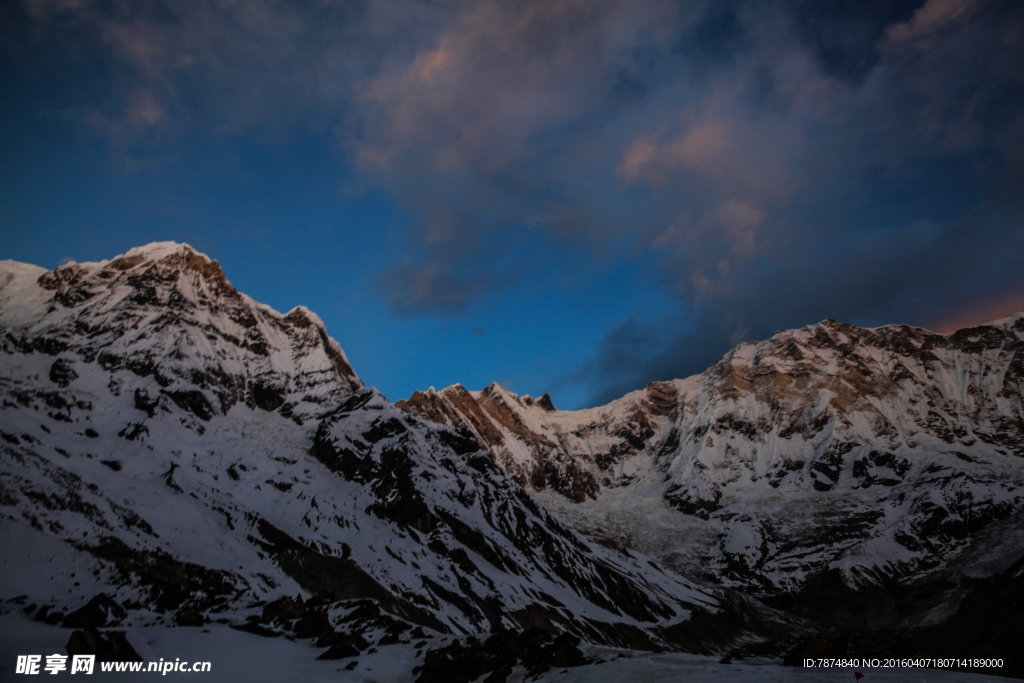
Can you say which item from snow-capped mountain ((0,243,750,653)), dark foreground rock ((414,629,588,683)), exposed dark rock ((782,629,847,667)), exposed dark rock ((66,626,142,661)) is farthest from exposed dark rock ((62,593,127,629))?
exposed dark rock ((782,629,847,667))

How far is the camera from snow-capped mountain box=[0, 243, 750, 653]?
7269 centimetres

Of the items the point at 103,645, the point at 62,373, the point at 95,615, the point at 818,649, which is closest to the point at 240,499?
the point at 62,373

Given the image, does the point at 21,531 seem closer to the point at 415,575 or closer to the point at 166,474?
the point at 166,474

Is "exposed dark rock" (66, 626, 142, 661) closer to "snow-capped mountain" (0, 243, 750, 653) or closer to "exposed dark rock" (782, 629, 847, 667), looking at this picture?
"snow-capped mountain" (0, 243, 750, 653)

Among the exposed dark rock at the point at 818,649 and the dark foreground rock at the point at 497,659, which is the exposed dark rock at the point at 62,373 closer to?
the dark foreground rock at the point at 497,659

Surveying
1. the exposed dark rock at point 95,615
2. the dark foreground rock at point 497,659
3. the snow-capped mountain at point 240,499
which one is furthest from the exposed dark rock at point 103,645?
the dark foreground rock at point 497,659

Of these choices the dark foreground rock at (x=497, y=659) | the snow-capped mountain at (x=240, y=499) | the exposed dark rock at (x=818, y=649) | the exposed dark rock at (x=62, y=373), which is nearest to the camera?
the exposed dark rock at (x=818, y=649)

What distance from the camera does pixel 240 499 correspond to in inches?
4665

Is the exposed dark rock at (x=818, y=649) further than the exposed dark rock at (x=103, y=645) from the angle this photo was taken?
Yes

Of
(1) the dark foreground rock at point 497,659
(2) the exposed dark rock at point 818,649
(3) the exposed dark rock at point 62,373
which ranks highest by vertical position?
(3) the exposed dark rock at point 62,373

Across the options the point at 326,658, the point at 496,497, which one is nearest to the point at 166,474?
the point at 496,497

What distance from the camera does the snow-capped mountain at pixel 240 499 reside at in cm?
7269

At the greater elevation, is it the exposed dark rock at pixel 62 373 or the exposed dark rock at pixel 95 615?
the exposed dark rock at pixel 62 373

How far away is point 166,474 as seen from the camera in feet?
366
